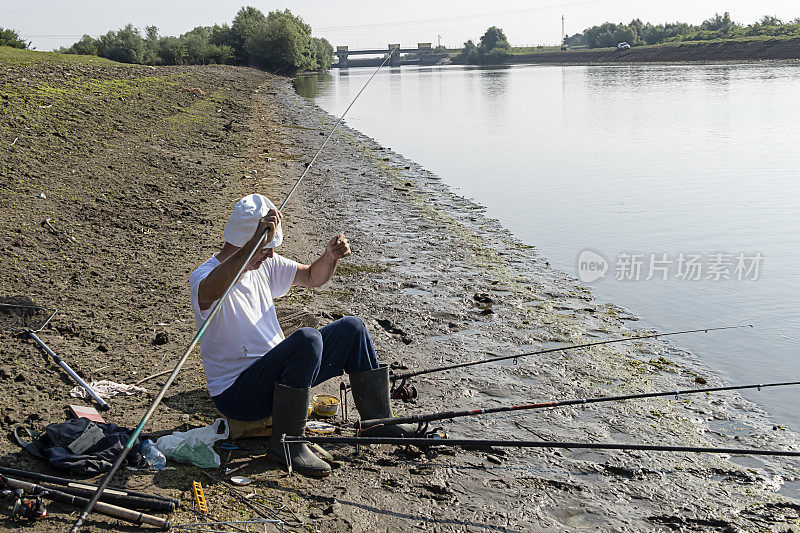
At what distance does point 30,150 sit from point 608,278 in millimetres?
8114

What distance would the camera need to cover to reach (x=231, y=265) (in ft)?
12.7

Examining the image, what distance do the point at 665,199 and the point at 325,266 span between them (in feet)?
32.7

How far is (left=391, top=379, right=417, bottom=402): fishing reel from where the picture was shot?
203 inches

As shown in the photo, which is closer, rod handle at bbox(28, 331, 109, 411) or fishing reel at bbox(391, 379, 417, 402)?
rod handle at bbox(28, 331, 109, 411)

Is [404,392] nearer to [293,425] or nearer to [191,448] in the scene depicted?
[293,425]

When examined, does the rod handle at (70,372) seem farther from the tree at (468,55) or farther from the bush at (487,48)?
the tree at (468,55)

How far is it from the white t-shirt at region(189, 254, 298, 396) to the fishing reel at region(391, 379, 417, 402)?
1.12 metres

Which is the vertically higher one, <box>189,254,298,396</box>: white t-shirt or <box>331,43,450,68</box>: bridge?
<box>331,43,450,68</box>: bridge

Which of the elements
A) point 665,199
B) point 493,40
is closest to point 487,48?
point 493,40

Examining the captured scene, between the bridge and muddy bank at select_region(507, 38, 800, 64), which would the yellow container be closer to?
muddy bank at select_region(507, 38, 800, 64)

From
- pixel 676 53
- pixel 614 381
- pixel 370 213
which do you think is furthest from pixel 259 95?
pixel 676 53

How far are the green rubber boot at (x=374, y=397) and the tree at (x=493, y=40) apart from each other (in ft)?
429

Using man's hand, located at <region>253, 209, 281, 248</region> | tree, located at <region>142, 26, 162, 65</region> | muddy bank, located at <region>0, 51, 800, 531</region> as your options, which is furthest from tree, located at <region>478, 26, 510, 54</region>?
man's hand, located at <region>253, 209, 281, 248</region>

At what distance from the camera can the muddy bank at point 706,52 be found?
60125mm
